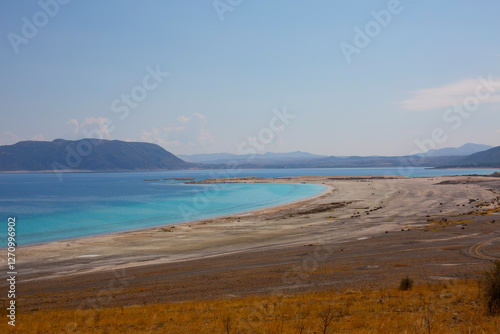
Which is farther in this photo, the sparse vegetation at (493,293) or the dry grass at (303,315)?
the sparse vegetation at (493,293)

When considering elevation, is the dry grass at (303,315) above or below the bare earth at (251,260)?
above

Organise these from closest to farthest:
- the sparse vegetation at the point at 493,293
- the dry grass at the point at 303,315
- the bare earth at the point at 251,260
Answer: the dry grass at the point at 303,315, the sparse vegetation at the point at 493,293, the bare earth at the point at 251,260

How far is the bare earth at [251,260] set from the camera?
15.0 m

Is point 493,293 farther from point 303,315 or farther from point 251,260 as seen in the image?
point 251,260

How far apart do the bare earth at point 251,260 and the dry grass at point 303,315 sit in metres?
1.68

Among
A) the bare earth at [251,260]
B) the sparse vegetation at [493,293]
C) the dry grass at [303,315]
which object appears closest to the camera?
the dry grass at [303,315]

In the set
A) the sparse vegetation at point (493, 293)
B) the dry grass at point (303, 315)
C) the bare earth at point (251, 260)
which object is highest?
the sparse vegetation at point (493, 293)

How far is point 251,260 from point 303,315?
1122 cm

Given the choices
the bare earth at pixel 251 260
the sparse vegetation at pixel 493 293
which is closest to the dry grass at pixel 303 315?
the sparse vegetation at pixel 493 293

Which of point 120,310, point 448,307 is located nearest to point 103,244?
point 120,310

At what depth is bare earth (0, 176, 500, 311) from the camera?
49.3ft

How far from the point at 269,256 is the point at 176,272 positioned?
6.10 m

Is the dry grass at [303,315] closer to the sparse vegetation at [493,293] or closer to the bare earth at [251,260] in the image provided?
the sparse vegetation at [493,293]

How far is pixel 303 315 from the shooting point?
403 inches
